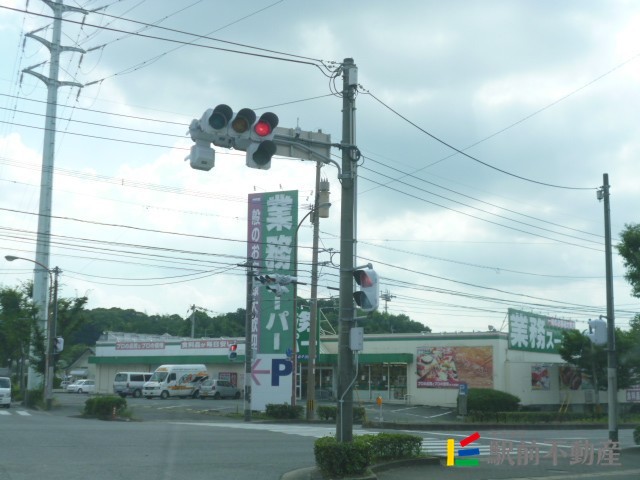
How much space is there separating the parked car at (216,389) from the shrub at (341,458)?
140ft

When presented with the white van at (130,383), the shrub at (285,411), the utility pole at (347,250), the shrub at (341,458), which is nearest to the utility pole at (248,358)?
the shrub at (285,411)

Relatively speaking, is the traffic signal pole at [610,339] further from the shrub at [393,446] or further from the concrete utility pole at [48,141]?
the concrete utility pole at [48,141]

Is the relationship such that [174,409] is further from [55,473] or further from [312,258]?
[55,473]

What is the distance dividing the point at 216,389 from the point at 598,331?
3676 centimetres

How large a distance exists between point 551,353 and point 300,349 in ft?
55.9

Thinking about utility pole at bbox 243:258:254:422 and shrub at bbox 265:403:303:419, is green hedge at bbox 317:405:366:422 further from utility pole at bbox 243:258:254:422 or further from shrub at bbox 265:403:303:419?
utility pole at bbox 243:258:254:422

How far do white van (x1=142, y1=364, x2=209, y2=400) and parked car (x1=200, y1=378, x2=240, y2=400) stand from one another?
808 millimetres

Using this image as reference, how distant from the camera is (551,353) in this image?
165 ft

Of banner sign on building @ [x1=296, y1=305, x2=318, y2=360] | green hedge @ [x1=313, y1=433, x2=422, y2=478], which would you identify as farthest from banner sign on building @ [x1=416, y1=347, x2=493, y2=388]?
green hedge @ [x1=313, y1=433, x2=422, y2=478]

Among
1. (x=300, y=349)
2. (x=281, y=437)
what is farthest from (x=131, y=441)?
(x=300, y=349)

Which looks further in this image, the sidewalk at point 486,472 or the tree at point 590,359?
the tree at point 590,359

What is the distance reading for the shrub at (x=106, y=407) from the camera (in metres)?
33.9

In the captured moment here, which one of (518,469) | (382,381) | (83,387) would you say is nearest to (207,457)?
(518,469)

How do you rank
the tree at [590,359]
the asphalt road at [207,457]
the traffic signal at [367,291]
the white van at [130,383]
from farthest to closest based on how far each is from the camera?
the white van at [130,383] < the tree at [590,359] < the asphalt road at [207,457] < the traffic signal at [367,291]
